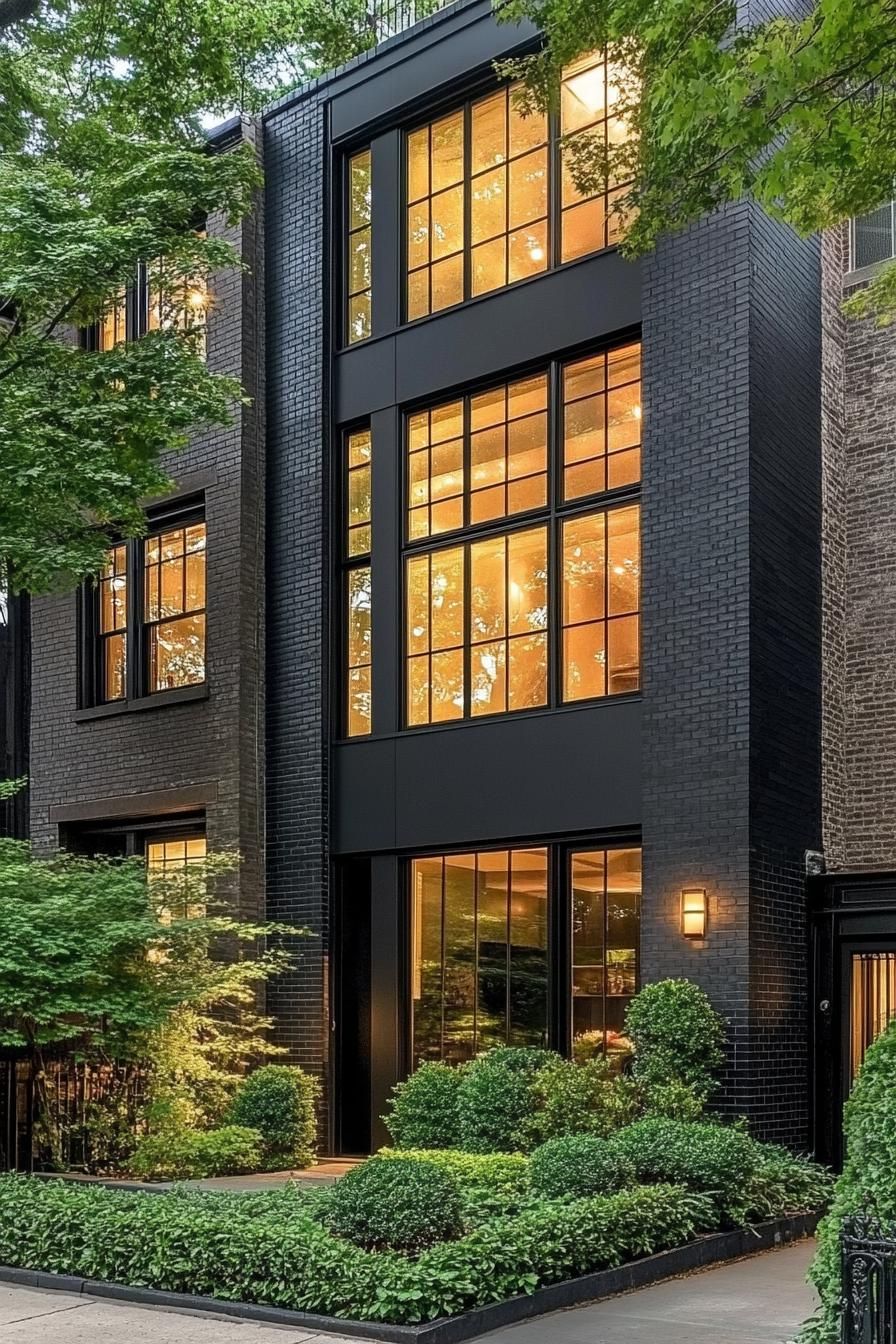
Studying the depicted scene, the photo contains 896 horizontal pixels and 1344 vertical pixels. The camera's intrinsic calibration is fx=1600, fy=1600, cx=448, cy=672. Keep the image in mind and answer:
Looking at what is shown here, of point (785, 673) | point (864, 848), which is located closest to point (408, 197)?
point (785, 673)

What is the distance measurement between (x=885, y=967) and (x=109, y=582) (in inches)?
405

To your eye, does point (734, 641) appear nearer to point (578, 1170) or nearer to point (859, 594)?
point (859, 594)

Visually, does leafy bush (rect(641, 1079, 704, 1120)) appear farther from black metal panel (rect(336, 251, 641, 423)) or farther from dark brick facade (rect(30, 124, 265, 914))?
black metal panel (rect(336, 251, 641, 423))

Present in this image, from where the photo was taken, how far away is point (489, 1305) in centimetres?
874

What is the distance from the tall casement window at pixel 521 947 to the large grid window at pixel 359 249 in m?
5.84

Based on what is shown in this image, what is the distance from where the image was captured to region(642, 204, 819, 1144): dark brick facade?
13312 mm

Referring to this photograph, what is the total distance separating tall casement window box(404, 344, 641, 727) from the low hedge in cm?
563

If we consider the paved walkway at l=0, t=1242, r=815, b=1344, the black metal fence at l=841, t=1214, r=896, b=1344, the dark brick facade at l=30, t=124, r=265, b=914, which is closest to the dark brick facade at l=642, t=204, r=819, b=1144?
the paved walkway at l=0, t=1242, r=815, b=1344

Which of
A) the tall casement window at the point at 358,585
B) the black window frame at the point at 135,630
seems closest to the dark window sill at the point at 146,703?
the black window frame at the point at 135,630

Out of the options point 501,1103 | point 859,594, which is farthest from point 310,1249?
point 859,594

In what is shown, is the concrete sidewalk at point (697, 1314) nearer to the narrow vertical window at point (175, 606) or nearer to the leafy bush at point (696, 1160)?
the leafy bush at point (696, 1160)

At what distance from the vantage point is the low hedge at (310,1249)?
28.4 ft

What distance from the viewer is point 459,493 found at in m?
15.9

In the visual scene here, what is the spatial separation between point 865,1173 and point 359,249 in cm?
1252
